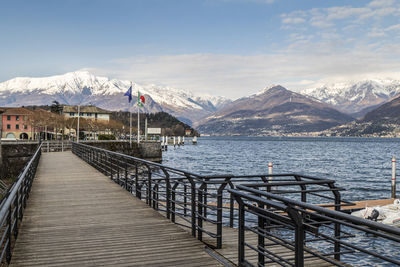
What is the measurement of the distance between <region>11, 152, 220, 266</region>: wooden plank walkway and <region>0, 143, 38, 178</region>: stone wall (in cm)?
2999

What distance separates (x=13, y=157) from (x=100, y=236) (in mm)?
37378

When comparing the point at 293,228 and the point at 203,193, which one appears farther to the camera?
the point at 203,193

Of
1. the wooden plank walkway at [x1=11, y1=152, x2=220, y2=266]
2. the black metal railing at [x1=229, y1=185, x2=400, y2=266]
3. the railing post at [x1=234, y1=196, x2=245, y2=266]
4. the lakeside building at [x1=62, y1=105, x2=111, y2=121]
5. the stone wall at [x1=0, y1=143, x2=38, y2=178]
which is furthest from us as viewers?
the lakeside building at [x1=62, y1=105, x2=111, y2=121]

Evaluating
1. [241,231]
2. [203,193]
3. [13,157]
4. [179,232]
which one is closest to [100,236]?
[179,232]

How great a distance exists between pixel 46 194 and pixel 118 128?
335 ft

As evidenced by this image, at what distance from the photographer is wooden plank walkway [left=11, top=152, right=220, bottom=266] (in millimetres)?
6027

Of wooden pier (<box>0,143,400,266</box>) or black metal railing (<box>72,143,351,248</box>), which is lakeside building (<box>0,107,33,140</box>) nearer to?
black metal railing (<box>72,143,351,248</box>)

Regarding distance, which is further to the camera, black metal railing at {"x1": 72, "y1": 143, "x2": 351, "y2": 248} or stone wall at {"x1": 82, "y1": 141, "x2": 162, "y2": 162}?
stone wall at {"x1": 82, "y1": 141, "x2": 162, "y2": 162}

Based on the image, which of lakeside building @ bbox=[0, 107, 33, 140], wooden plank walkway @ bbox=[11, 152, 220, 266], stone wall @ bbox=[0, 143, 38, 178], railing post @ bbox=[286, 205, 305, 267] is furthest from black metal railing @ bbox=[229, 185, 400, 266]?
lakeside building @ bbox=[0, 107, 33, 140]

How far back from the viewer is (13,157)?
1601 inches

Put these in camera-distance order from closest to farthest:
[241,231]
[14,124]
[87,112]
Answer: [241,231]
[14,124]
[87,112]

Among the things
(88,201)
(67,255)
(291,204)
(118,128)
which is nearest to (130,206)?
(88,201)

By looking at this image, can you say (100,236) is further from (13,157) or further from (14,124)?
(14,124)

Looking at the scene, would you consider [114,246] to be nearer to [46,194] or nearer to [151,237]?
[151,237]
